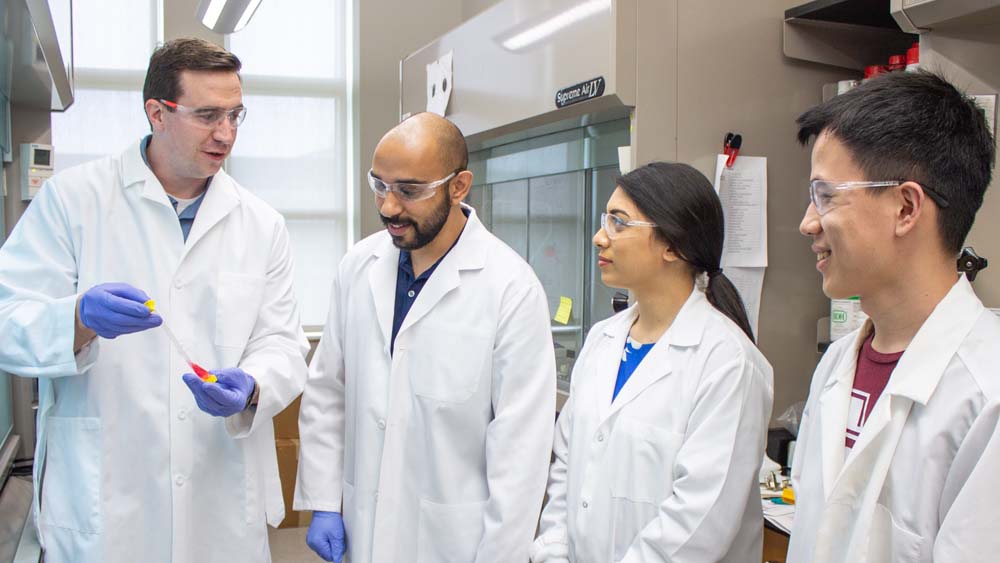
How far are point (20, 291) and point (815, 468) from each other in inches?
56.1

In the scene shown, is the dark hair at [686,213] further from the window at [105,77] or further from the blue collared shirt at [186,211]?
the window at [105,77]

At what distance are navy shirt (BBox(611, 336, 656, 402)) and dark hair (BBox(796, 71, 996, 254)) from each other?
0.61 meters

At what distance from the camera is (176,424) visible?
1.51 metres

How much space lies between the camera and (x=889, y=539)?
35.8 inches

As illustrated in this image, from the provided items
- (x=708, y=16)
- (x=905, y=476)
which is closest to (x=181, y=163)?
(x=708, y=16)

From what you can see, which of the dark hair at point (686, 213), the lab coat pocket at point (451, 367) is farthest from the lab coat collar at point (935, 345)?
the lab coat pocket at point (451, 367)

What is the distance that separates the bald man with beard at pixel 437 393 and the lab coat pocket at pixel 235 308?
223 mm

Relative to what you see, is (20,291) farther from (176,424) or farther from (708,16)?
(708,16)

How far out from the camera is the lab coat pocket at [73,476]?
4.77ft

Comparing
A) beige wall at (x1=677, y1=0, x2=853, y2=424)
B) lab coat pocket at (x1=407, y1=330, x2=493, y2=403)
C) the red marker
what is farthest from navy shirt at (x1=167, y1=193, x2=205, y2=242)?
the red marker

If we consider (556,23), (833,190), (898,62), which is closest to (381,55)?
(556,23)

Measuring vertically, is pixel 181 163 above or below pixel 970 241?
above

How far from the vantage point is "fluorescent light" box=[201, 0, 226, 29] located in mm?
2178

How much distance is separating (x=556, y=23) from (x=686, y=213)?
2.43 ft
